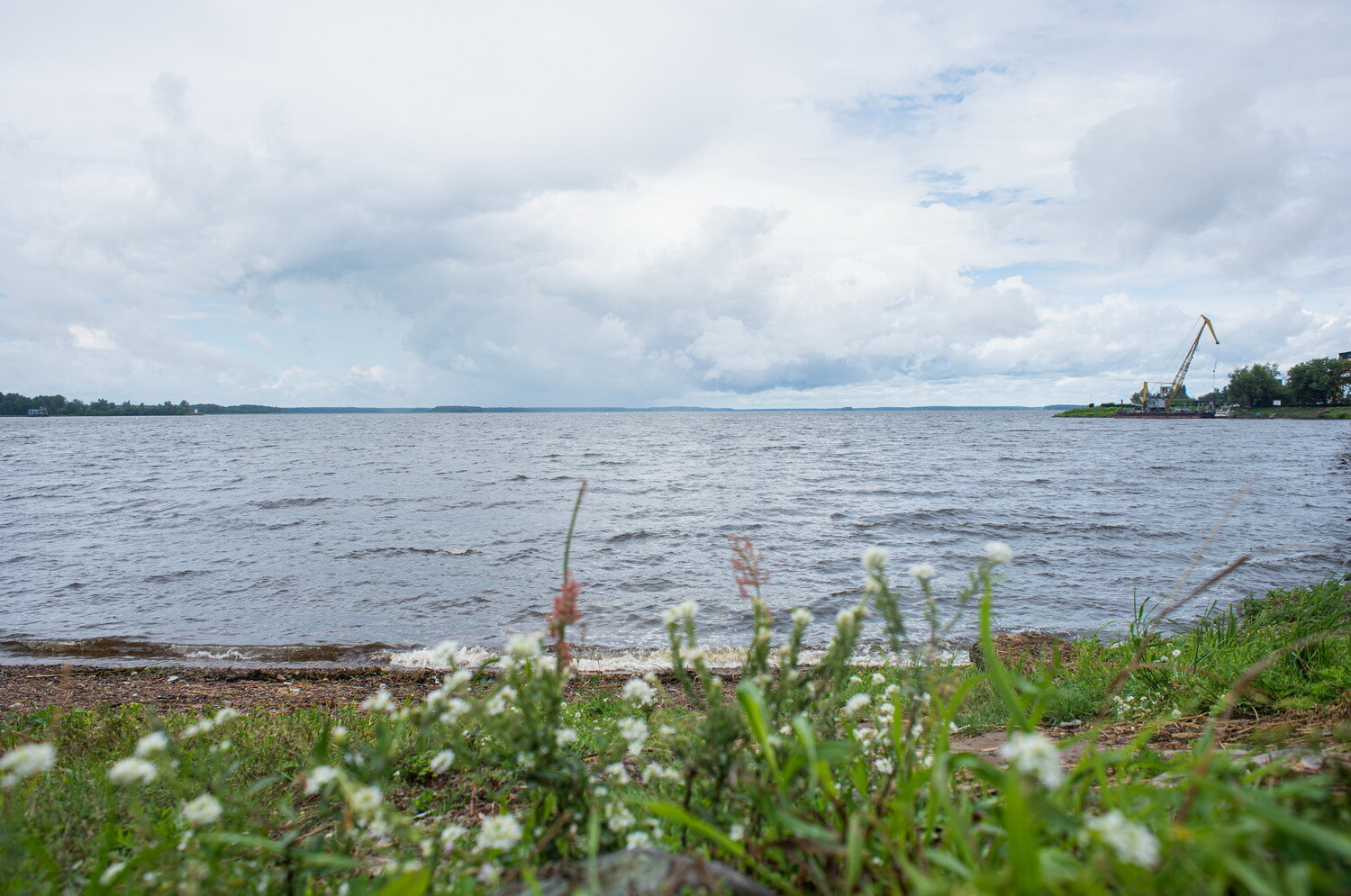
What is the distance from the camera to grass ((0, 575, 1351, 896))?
1.44 metres

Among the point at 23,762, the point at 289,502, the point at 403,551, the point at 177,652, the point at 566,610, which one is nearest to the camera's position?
the point at 23,762

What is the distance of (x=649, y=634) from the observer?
1208 centimetres

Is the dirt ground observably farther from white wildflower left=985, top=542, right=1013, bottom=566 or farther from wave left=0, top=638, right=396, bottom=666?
white wildflower left=985, top=542, right=1013, bottom=566

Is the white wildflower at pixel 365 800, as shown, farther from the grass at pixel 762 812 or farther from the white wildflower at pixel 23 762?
the white wildflower at pixel 23 762

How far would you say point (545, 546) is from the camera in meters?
19.3

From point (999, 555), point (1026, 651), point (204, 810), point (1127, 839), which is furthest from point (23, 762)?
point (1026, 651)

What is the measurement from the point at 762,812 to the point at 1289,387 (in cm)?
17398

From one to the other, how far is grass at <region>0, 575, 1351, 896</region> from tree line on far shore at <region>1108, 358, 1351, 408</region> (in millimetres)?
154219

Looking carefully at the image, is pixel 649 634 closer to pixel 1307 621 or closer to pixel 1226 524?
pixel 1307 621

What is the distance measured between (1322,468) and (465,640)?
52.6 metres

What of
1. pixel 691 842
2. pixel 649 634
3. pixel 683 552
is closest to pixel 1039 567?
pixel 683 552

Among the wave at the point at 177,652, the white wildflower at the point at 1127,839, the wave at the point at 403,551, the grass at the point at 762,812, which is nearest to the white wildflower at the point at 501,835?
the grass at the point at 762,812

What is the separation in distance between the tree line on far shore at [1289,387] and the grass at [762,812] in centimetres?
15422

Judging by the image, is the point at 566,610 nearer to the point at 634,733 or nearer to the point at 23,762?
the point at 634,733
